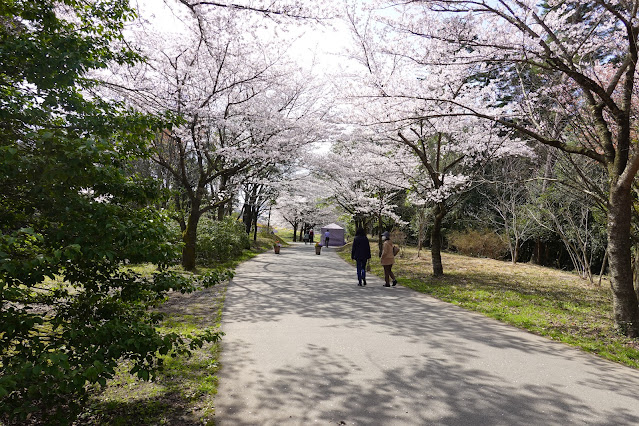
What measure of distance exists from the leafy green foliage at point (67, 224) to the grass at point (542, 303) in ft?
18.9

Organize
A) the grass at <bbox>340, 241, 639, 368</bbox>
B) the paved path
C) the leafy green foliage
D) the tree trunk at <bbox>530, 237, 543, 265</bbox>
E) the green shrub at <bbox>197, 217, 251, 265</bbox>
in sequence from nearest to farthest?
the leafy green foliage, the paved path, the grass at <bbox>340, 241, 639, 368</bbox>, the green shrub at <bbox>197, 217, 251, 265</bbox>, the tree trunk at <bbox>530, 237, 543, 265</bbox>

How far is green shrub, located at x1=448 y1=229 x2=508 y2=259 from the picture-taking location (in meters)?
22.0

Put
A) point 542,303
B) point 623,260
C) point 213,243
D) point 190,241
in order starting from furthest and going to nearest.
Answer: point 213,243 < point 190,241 < point 542,303 < point 623,260

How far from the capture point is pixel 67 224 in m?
2.40

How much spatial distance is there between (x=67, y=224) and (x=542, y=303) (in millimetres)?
9474

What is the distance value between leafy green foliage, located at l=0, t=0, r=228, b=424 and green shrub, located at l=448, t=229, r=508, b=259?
2216 cm

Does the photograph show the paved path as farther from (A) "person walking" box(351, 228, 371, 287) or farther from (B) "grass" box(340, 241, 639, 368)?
(A) "person walking" box(351, 228, 371, 287)

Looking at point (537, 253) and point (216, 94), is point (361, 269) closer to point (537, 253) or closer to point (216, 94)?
point (216, 94)

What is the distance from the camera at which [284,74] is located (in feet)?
36.0

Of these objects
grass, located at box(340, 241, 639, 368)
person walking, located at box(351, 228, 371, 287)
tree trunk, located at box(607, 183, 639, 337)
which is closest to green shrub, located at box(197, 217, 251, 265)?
person walking, located at box(351, 228, 371, 287)

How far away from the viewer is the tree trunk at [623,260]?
221 inches

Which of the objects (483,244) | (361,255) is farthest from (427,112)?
(483,244)

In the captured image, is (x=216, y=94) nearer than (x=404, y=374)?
No

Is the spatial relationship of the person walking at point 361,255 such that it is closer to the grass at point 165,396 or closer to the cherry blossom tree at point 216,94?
the cherry blossom tree at point 216,94
